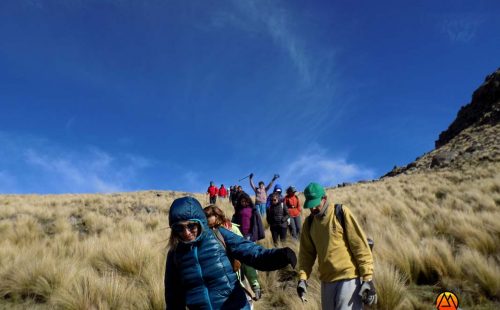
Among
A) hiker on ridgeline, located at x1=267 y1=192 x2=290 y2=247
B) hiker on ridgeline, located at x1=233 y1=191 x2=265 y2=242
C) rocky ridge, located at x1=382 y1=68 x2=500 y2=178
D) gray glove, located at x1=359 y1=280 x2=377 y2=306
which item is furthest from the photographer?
rocky ridge, located at x1=382 y1=68 x2=500 y2=178

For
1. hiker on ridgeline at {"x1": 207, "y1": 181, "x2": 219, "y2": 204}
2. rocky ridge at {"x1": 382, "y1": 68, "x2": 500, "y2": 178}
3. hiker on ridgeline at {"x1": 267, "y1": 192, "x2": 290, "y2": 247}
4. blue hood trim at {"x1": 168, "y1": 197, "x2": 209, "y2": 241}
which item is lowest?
blue hood trim at {"x1": 168, "y1": 197, "x2": 209, "y2": 241}

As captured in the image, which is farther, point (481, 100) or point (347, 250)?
point (481, 100)

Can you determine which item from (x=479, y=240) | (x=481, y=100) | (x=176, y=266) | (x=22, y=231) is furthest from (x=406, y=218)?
(x=481, y=100)

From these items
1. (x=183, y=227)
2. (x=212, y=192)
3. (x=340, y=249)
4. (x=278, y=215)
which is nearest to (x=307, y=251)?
(x=340, y=249)

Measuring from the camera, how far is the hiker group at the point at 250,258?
8.34 ft

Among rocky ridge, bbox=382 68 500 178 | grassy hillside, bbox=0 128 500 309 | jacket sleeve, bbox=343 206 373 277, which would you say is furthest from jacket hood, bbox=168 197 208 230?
rocky ridge, bbox=382 68 500 178

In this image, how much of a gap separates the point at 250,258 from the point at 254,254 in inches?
1.9

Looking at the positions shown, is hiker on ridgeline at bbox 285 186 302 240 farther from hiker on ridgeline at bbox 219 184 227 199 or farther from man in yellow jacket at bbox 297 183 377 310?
hiker on ridgeline at bbox 219 184 227 199

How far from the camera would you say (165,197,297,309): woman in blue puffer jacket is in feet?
8.33

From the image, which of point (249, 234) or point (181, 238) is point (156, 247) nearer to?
point (249, 234)

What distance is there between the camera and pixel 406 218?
10.5m

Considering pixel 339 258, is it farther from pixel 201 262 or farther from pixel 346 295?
pixel 201 262

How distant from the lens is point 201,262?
2578 millimetres

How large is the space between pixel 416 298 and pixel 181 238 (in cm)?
400
